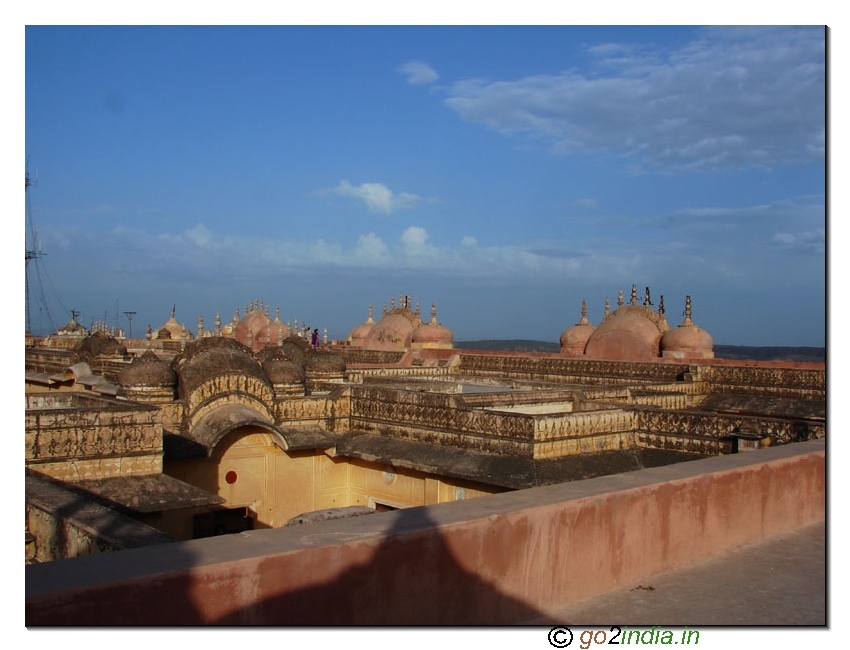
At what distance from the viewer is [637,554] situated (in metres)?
5.10

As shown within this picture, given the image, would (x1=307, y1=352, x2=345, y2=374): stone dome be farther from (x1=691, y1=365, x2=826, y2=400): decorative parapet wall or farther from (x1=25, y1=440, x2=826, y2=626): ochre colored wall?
(x1=25, y1=440, x2=826, y2=626): ochre colored wall

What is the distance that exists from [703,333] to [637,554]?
68.8ft

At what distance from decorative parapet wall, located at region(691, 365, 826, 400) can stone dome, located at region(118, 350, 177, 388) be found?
11.9 meters

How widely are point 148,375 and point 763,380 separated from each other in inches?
512

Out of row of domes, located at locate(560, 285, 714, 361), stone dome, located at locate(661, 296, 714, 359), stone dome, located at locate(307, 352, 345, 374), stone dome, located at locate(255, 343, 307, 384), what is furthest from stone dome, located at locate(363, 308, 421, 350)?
stone dome, located at locate(255, 343, 307, 384)

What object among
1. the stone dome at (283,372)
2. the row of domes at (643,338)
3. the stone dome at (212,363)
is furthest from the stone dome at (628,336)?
the stone dome at (212,363)

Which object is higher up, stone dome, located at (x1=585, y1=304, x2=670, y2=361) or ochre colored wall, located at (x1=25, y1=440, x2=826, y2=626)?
stone dome, located at (x1=585, y1=304, x2=670, y2=361)

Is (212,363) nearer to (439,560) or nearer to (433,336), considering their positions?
(439,560)

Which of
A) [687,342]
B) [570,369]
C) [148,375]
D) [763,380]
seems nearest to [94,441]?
[148,375]

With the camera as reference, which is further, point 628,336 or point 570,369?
point 628,336

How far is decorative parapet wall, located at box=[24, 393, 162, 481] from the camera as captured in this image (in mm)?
9781

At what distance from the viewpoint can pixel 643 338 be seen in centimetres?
2498

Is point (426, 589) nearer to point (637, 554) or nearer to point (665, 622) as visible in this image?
point (665, 622)

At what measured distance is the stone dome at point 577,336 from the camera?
28.9 metres
